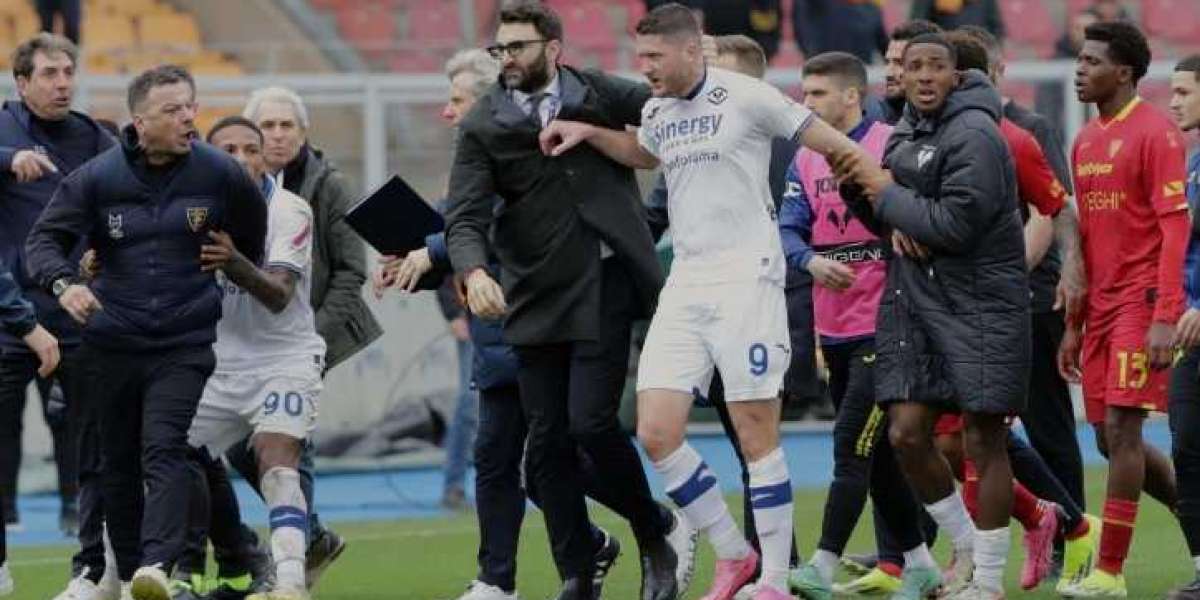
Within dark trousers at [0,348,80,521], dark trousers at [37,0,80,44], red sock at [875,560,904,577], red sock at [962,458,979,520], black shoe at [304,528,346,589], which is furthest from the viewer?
dark trousers at [37,0,80,44]

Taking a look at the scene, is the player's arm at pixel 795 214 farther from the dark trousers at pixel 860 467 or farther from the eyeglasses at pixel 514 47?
the eyeglasses at pixel 514 47

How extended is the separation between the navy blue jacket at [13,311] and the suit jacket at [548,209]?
1.93 metres

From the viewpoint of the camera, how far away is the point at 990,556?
28.6ft

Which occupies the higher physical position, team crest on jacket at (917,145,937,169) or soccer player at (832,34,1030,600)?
team crest on jacket at (917,145,937,169)

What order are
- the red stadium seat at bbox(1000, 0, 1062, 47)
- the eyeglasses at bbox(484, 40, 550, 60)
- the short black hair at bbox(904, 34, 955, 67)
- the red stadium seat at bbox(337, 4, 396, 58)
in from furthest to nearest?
the red stadium seat at bbox(337, 4, 396, 58), the red stadium seat at bbox(1000, 0, 1062, 47), the eyeglasses at bbox(484, 40, 550, 60), the short black hair at bbox(904, 34, 955, 67)

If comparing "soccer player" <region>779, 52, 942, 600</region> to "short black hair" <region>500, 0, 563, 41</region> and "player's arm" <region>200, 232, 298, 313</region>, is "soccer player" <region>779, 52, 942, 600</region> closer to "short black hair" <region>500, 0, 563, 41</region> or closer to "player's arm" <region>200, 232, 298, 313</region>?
"short black hair" <region>500, 0, 563, 41</region>

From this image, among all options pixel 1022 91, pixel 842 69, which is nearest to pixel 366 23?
pixel 1022 91

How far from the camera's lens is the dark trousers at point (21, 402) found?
11.6 m

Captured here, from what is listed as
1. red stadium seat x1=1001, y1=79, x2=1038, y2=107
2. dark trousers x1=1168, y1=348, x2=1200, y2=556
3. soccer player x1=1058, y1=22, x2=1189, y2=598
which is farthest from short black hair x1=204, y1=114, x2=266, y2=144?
red stadium seat x1=1001, y1=79, x2=1038, y2=107

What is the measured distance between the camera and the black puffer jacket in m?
8.45

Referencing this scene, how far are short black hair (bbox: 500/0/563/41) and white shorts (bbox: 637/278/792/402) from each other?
3.47 ft

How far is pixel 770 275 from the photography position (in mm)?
8625

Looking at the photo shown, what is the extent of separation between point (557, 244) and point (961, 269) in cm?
144

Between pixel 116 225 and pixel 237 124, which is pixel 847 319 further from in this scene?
pixel 116 225
